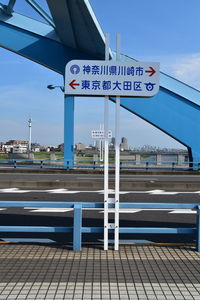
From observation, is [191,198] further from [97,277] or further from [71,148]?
[71,148]

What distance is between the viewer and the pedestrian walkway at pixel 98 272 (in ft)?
13.3

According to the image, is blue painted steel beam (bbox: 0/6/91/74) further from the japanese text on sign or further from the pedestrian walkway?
the pedestrian walkway

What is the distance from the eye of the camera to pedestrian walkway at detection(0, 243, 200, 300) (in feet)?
13.3

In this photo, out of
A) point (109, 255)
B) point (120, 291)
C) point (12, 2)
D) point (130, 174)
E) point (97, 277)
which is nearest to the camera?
point (120, 291)

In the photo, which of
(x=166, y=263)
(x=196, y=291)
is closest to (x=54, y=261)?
(x=166, y=263)

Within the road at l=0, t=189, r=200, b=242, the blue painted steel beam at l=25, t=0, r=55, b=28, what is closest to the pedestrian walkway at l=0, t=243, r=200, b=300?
the road at l=0, t=189, r=200, b=242

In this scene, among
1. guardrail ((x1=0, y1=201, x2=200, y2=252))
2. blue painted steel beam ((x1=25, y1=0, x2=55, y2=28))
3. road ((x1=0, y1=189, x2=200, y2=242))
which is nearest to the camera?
guardrail ((x1=0, y1=201, x2=200, y2=252))

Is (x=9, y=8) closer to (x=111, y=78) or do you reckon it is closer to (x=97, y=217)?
(x=97, y=217)

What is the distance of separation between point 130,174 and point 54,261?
19845mm

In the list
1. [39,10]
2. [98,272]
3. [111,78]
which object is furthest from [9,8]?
[98,272]

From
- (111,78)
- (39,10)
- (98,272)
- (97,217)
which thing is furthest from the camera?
(39,10)

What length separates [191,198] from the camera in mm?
13484

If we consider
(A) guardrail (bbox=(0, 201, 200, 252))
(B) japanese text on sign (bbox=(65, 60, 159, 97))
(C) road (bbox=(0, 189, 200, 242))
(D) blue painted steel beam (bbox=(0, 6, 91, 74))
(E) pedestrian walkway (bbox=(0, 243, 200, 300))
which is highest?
(D) blue painted steel beam (bbox=(0, 6, 91, 74))

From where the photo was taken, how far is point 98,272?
470cm
